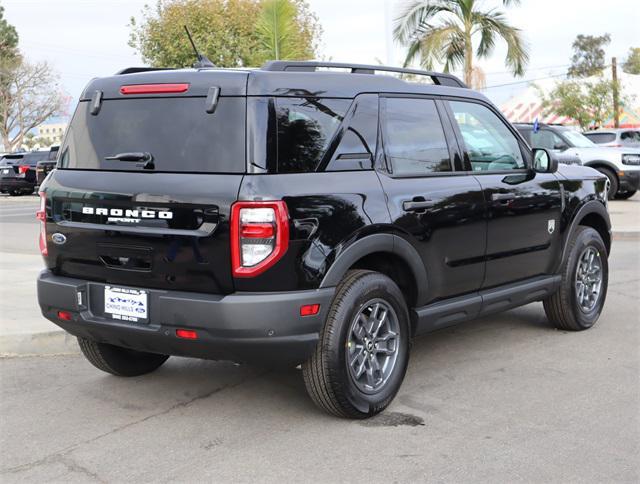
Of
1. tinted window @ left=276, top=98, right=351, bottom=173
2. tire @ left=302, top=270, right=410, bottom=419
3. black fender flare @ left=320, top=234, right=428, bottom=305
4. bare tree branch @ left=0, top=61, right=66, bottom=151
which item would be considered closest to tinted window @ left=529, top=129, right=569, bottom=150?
black fender flare @ left=320, top=234, right=428, bottom=305

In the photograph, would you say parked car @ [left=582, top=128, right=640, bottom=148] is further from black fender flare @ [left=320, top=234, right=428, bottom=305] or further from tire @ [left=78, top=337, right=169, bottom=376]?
tire @ [left=78, top=337, right=169, bottom=376]

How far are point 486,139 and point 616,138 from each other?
16.3 metres

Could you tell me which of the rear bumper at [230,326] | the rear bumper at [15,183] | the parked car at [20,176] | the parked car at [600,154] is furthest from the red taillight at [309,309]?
the rear bumper at [15,183]

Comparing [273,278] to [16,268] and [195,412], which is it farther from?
[16,268]

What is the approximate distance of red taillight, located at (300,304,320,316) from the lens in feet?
13.4

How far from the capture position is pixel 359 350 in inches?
177

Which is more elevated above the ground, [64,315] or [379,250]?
[379,250]

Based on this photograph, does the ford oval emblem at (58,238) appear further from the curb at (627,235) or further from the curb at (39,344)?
the curb at (627,235)

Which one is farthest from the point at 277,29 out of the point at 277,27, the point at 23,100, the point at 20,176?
the point at 23,100

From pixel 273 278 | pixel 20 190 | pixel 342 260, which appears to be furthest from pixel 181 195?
pixel 20 190

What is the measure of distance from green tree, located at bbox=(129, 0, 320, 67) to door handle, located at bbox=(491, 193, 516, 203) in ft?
71.1

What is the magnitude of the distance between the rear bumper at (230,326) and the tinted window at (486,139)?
72.0 inches

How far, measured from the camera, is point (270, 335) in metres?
4.01

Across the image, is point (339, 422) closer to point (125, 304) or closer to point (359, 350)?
point (359, 350)
